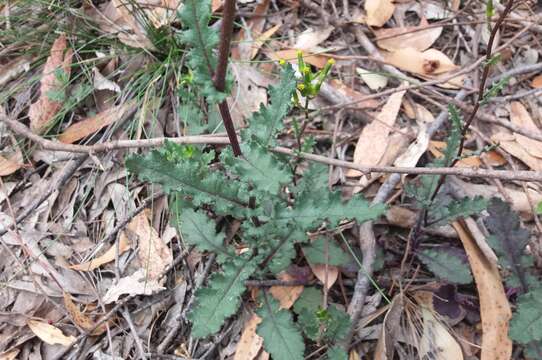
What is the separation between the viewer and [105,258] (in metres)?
2.04

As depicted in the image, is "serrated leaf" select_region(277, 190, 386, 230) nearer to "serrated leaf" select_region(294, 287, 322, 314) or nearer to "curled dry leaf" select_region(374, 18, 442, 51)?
"serrated leaf" select_region(294, 287, 322, 314)

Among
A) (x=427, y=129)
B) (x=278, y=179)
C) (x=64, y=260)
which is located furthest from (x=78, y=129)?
(x=427, y=129)

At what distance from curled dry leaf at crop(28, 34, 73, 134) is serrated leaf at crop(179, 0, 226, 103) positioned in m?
1.33

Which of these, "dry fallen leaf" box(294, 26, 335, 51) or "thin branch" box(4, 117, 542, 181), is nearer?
"thin branch" box(4, 117, 542, 181)

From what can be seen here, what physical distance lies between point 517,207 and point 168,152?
1.31 m

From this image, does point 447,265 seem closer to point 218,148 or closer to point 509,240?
point 509,240

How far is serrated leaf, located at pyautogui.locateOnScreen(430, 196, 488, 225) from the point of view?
1.73 metres

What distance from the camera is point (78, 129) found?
7.57 ft

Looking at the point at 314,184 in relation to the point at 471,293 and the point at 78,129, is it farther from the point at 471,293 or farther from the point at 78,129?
the point at 78,129

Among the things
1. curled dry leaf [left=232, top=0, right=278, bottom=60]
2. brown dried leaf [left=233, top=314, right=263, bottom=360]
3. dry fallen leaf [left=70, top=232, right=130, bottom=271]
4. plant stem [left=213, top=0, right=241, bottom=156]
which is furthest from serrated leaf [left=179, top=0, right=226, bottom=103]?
curled dry leaf [left=232, top=0, right=278, bottom=60]

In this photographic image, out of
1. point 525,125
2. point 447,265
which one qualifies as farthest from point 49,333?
point 525,125

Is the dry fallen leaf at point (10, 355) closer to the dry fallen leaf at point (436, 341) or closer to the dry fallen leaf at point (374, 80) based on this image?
the dry fallen leaf at point (436, 341)

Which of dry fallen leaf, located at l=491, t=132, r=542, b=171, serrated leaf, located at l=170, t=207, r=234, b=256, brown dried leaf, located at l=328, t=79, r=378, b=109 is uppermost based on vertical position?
brown dried leaf, located at l=328, t=79, r=378, b=109

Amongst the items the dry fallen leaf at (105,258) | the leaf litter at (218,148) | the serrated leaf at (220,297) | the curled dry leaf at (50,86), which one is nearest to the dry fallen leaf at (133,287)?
the leaf litter at (218,148)
